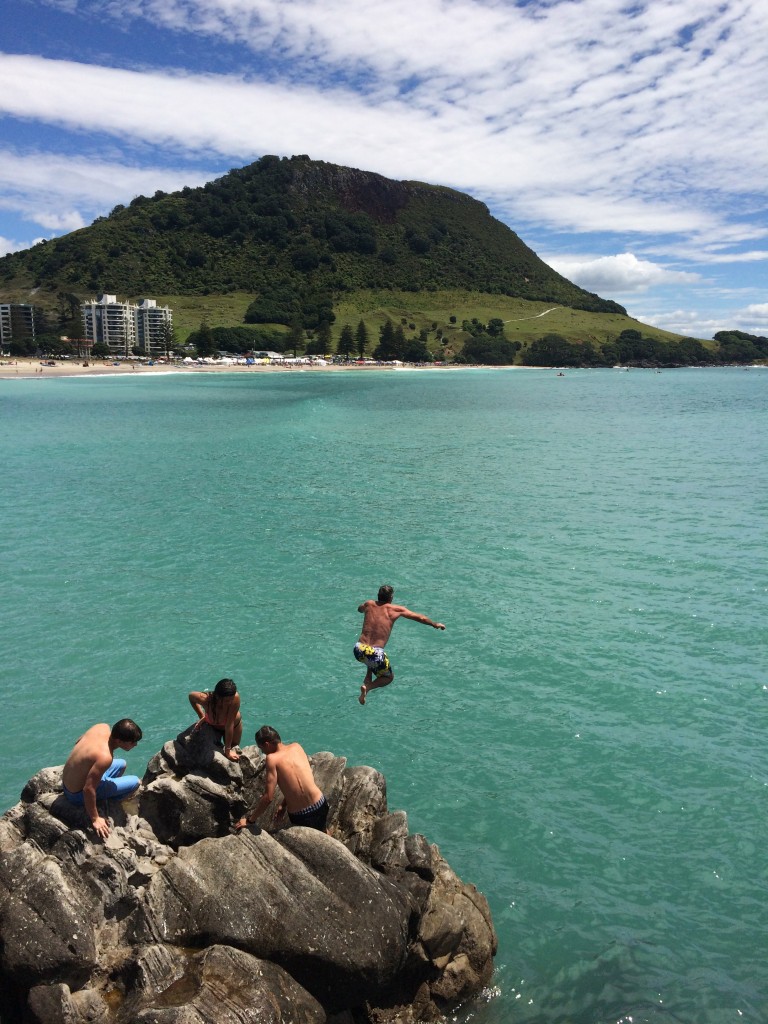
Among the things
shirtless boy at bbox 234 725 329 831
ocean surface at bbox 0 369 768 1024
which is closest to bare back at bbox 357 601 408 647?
ocean surface at bbox 0 369 768 1024

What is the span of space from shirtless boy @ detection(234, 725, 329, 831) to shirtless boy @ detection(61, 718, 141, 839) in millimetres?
1762

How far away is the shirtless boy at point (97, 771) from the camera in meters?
9.64

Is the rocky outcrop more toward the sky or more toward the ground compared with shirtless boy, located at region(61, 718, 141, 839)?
more toward the ground

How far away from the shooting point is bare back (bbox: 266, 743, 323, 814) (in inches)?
410

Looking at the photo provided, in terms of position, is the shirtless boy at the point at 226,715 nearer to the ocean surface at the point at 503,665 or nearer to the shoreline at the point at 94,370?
the ocean surface at the point at 503,665

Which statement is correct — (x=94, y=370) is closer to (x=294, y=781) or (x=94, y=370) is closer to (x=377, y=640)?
(x=377, y=640)

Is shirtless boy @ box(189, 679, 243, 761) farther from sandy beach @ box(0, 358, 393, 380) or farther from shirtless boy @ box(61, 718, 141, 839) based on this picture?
sandy beach @ box(0, 358, 393, 380)

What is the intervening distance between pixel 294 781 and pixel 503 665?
10387 mm

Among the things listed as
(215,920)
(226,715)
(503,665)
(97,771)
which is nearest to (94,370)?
(503,665)

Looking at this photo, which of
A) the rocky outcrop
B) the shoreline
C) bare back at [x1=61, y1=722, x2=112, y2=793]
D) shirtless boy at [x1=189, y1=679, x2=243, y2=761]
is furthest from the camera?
the shoreline

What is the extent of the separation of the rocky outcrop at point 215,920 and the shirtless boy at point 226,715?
0.88 metres

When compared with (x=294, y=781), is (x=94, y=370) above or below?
above

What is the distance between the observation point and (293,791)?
34.2 feet

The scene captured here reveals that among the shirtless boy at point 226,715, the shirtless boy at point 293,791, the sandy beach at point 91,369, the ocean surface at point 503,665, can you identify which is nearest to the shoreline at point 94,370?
the sandy beach at point 91,369
